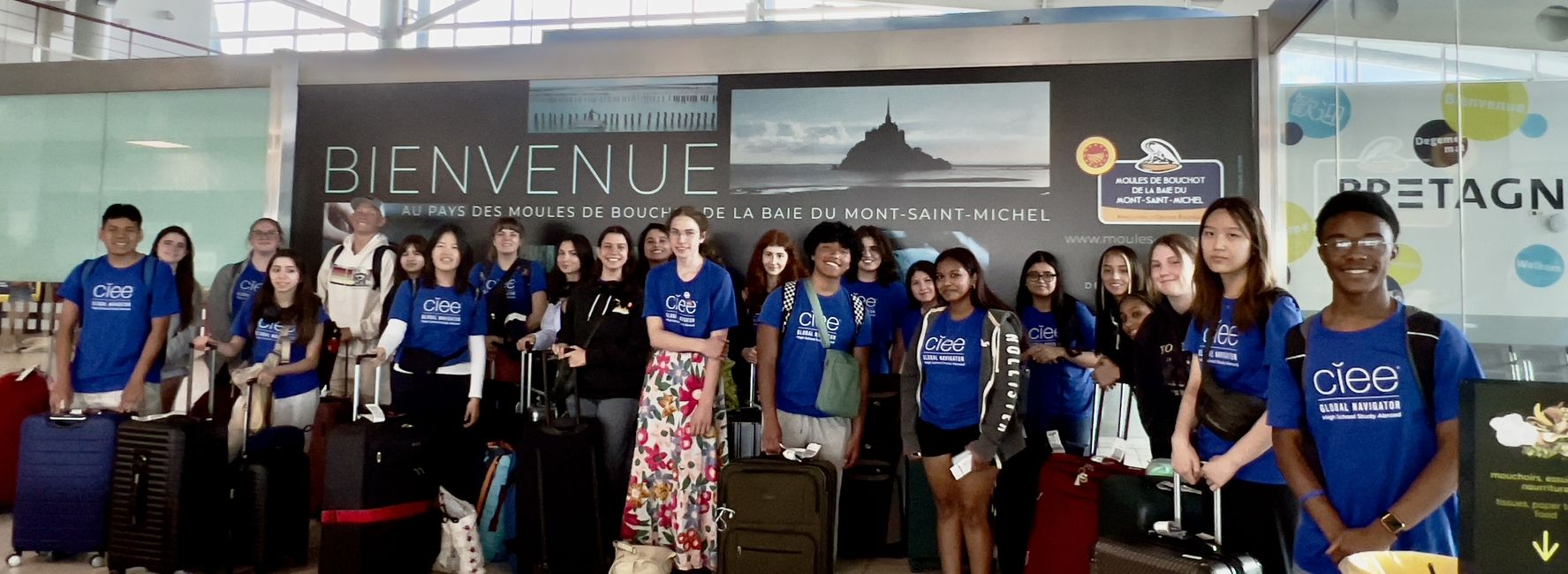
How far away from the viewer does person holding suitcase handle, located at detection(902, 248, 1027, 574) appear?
3.44 meters

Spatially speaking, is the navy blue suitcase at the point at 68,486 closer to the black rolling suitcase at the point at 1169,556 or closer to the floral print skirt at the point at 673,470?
the floral print skirt at the point at 673,470

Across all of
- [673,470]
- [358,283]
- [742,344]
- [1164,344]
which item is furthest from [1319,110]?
[358,283]

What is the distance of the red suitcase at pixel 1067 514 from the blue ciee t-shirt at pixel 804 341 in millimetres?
968

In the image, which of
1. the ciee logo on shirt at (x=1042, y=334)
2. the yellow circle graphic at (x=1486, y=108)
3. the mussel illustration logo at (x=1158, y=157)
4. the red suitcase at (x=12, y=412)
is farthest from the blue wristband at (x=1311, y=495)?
the red suitcase at (x=12, y=412)

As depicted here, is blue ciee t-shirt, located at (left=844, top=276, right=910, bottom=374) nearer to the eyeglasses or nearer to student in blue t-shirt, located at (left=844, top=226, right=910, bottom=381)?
student in blue t-shirt, located at (left=844, top=226, right=910, bottom=381)

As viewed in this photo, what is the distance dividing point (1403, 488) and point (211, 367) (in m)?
4.61

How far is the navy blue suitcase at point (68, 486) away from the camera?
3988 millimetres

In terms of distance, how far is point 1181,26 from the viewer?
15.4 ft

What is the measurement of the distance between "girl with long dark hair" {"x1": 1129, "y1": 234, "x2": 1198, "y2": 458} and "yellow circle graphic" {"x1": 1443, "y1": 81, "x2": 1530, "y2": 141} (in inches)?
34.5

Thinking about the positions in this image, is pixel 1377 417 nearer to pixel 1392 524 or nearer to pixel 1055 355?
pixel 1392 524

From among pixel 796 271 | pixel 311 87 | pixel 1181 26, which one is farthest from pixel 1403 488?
pixel 311 87

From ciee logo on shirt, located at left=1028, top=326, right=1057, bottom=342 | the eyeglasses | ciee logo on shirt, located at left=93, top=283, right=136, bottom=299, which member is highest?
the eyeglasses

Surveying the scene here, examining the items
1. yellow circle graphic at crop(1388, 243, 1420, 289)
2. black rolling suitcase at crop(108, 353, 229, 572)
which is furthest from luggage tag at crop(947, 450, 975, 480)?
black rolling suitcase at crop(108, 353, 229, 572)

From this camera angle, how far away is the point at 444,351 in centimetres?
428
